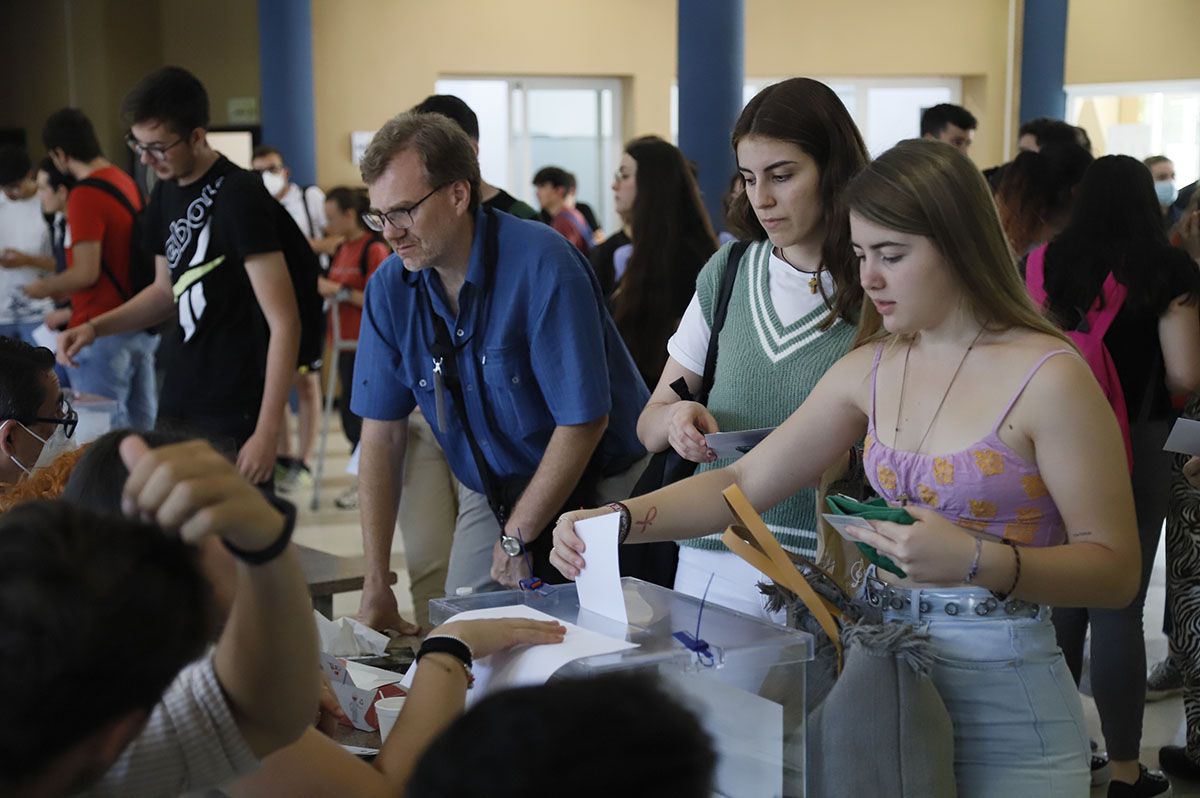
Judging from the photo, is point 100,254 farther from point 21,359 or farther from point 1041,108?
point 1041,108

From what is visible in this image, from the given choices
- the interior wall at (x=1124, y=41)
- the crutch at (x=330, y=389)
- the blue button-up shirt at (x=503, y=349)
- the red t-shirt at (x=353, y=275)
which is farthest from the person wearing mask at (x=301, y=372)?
the interior wall at (x=1124, y=41)

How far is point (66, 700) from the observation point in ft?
3.28

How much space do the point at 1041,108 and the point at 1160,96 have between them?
198 cm

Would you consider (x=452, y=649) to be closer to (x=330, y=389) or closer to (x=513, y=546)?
(x=513, y=546)

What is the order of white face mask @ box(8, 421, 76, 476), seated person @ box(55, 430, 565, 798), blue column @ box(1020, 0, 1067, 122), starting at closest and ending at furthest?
seated person @ box(55, 430, 565, 798), white face mask @ box(8, 421, 76, 476), blue column @ box(1020, 0, 1067, 122)

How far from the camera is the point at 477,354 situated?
289 cm

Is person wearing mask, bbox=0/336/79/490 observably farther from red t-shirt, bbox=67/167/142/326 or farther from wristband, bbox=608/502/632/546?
red t-shirt, bbox=67/167/142/326

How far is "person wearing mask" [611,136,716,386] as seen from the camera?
4.31 meters

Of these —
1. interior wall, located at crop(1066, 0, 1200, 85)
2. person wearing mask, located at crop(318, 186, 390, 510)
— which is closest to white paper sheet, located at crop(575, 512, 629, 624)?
person wearing mask, located at crop(318, 186, 390, 510)

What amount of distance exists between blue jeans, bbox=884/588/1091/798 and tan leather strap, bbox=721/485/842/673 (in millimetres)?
135

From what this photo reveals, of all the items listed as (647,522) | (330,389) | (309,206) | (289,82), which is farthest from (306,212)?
(647,522)

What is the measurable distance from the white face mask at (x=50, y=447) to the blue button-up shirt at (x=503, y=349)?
602 mm

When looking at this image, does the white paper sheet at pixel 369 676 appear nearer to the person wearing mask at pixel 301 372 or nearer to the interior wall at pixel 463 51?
the person wearing mask at pixel 301 372

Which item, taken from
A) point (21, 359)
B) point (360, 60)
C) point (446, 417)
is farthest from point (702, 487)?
point (360, 60)
